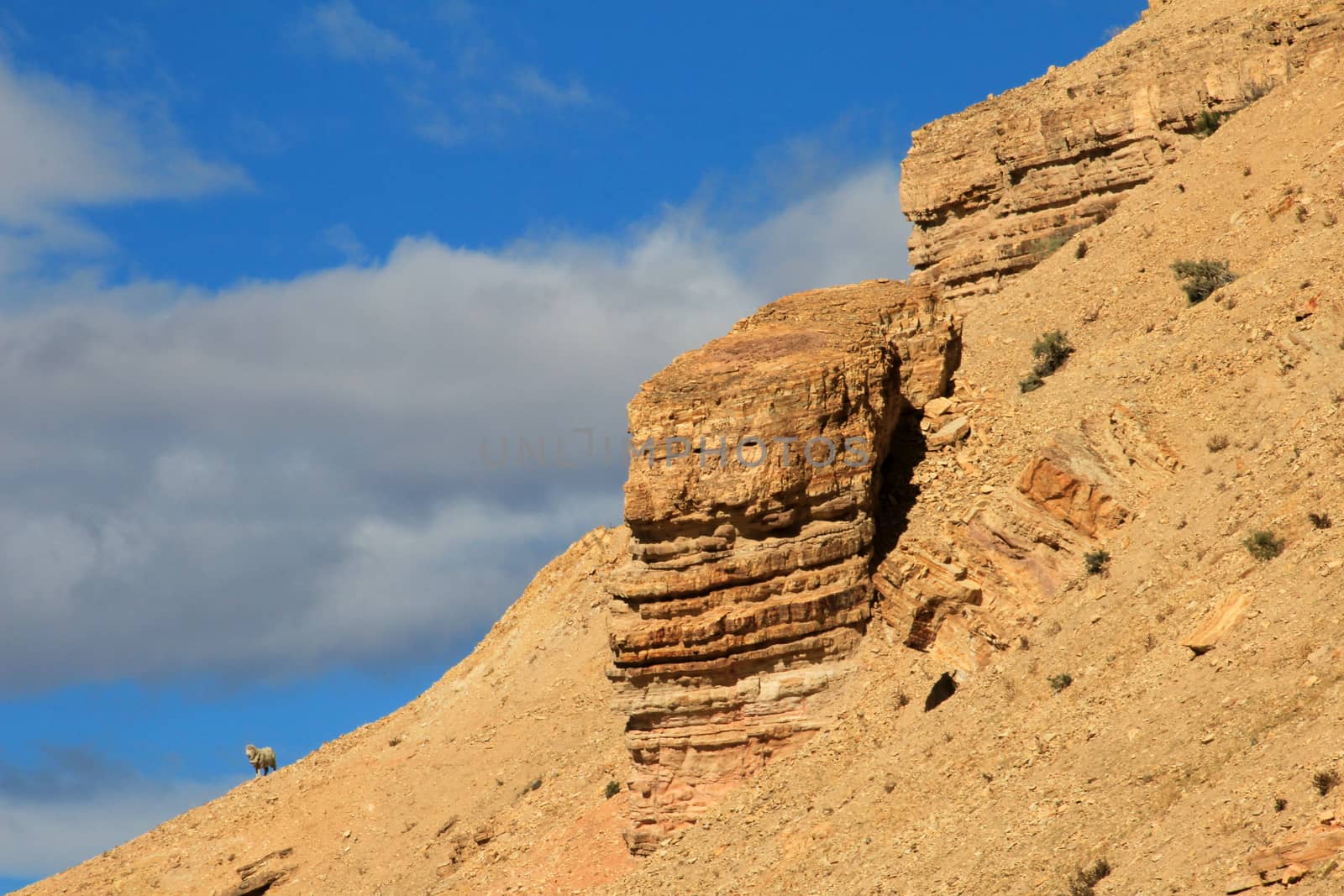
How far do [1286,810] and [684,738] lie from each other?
12719 mm

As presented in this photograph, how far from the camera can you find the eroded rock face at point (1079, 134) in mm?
38656

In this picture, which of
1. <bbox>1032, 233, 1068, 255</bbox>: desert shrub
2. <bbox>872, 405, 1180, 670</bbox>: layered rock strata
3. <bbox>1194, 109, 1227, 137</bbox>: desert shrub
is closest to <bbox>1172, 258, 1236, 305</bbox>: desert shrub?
<bbox>872, 405, 1180, 670</bbox>: layered rock strata

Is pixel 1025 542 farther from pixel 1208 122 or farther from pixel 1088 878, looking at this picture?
pixel 1208 122

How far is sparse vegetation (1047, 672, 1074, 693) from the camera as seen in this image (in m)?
22.9

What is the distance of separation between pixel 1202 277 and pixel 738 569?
32.9 ft

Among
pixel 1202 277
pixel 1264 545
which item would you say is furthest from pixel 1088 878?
pixel 1202 277

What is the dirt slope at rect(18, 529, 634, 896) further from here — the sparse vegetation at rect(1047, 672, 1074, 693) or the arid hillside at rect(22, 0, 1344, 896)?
the sparse vegetation at rect(1047, 672, 1074, 693)

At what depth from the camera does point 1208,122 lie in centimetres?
3881

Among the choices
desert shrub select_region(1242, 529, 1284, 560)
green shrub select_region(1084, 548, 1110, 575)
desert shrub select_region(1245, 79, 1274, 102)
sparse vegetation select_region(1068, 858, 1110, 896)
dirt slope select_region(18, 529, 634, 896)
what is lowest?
sparse vegetation select_region(1068, 858, 1110, 896)

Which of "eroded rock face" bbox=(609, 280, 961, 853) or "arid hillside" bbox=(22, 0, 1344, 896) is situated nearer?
"arid hillside" bbox=(22, 0, 1344, 896)

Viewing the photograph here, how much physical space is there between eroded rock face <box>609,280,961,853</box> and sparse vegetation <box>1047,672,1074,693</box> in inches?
192

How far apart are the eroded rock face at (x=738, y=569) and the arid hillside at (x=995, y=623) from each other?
0.05m

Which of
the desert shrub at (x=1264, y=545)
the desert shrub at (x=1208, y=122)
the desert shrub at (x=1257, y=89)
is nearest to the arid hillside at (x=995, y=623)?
the desert shrub at (x=1264, y=545)

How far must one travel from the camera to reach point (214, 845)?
40.0 metres
